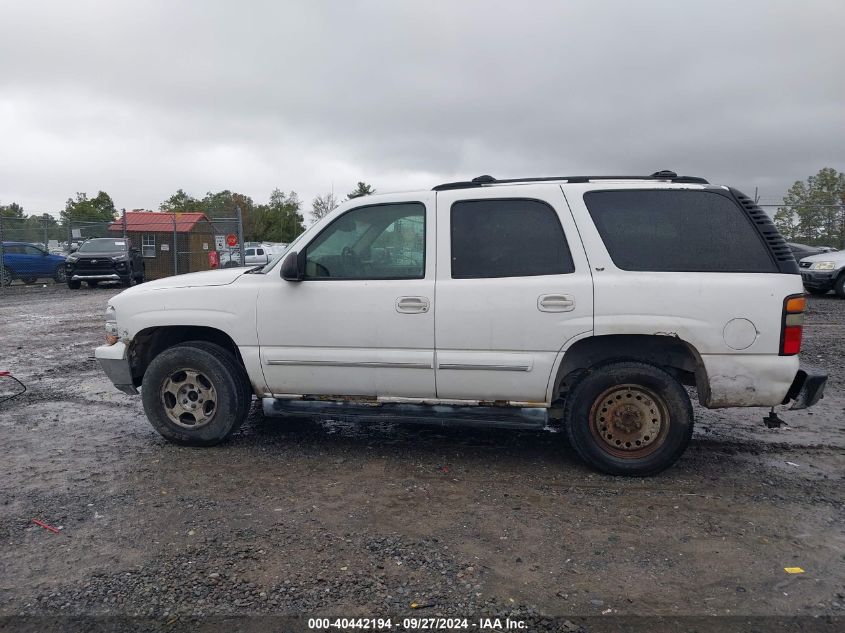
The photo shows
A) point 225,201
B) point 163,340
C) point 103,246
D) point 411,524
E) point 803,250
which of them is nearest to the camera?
point 411,524

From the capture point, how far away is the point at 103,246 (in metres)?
→ 21.8

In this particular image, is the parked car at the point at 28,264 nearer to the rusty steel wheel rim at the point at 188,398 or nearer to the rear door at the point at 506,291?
the rusty steel wheel rim at the point at 188,398

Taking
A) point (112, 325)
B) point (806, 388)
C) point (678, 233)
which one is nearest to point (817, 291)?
point (806, 388)

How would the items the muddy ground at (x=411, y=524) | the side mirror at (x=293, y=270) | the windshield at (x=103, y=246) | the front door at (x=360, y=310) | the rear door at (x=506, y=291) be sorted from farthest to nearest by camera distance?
the windshield at (x=103, y=246) < the side mirror at (x=293, y=270) < the front door at (x=360, y=310) < the rear door at (x=506, y=291) < the muddy ground at (x=411, y=524)

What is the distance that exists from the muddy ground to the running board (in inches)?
13.7

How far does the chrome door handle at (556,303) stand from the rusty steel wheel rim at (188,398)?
2.56 meters

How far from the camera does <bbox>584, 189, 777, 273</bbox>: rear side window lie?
14.4 feet

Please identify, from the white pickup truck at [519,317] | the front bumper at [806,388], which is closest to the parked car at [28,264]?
the white pickup truck at [519,317]

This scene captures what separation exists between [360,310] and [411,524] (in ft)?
5.16

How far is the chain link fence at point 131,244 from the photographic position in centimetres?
2288

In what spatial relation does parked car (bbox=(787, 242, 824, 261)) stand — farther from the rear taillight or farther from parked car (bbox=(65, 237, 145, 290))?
parked car (bbox=(65, 237, 145, 290))

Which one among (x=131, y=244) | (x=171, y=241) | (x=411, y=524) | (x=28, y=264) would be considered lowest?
(x=411, y=524)

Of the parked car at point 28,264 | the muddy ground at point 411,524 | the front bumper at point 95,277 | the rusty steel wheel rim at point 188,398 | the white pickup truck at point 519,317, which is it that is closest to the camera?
the muddy ground at point 411,524

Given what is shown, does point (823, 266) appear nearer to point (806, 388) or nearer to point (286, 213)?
point (806, 388)
